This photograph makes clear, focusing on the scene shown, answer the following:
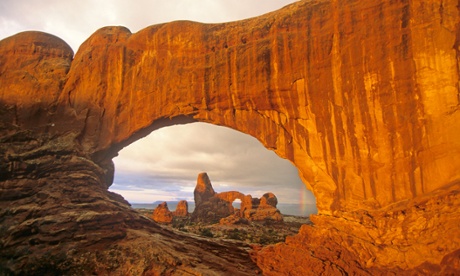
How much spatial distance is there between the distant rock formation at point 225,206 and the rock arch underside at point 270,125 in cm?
3676

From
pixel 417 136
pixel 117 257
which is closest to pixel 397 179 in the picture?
pixel 417 136

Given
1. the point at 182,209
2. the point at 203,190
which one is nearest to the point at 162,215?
the point at 203,190

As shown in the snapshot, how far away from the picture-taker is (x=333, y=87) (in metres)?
17.1

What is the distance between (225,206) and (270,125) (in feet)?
156

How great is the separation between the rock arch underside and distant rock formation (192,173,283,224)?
36.8 metres

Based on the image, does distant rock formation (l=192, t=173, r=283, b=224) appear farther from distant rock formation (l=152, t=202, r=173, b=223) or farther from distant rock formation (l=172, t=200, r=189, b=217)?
distant rock formation (l=152, t=202, r=173, b=223)

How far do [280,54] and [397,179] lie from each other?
409 inches

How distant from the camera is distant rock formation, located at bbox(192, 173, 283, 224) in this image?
194 feet

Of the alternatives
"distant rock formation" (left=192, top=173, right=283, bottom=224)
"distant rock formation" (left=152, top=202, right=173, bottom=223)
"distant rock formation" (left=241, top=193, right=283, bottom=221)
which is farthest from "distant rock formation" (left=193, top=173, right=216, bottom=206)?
"distant rock formation" (left=152, top=202, right=173, bottom=223)

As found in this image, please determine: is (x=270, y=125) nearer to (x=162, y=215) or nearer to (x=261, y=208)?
(x=162, y=215)

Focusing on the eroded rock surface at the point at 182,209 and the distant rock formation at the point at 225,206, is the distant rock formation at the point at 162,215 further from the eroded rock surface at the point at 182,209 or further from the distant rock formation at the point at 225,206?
the eroded rock surface at the point at 182,209

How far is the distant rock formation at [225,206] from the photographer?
59.0 meters

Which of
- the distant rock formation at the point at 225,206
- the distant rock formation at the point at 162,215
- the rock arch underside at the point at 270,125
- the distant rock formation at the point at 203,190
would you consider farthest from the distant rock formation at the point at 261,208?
the rock arch underside at the point at 270,125

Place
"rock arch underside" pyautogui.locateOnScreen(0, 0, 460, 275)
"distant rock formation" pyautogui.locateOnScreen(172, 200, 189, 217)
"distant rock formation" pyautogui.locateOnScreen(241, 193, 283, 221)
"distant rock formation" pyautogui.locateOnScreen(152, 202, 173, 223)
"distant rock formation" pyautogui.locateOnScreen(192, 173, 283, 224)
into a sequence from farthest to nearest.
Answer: "distant rock formation" pyautogui.locateOnScreen(172, 200, 189, 217)
"distant rock formation" pyautogui.locateOnScreen(192, 173, 283, 224)
"distant rock formation" pyautogui.locateOnScreen(241, 193, 283, 221)
"distant rock formation" pyautogui.locateOnScreen(152, 202, 173, 223)
"rock arch underside" pyautogui.locateOnScreen(0, 0, 460, 275)
